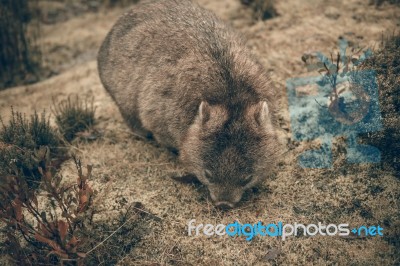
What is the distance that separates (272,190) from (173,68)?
1.53 m

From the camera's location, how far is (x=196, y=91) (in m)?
3.80

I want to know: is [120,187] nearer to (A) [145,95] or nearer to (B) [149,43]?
(A) [145,95]

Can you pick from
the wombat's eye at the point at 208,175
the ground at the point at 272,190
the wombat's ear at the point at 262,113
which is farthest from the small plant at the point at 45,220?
the wombat's ear at the point at 262,113

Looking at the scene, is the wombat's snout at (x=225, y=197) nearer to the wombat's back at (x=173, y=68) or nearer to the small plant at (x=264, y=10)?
the wombat's back at (x=173, y=68)

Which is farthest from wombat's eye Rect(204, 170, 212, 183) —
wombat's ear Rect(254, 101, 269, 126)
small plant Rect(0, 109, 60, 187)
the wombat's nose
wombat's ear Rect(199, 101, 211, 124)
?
small plant Rect(0, 109, 60, 187)

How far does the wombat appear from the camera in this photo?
3.52 m

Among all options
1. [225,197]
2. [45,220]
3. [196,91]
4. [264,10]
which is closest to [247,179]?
[225,197]

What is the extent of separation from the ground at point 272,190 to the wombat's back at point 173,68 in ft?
1.46

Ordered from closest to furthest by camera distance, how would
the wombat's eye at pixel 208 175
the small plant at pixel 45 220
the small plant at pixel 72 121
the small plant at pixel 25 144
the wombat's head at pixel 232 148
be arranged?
the small plant at pixel 45 220, the wombat's head at pixel 232 148, the wombat's eye at pixel 208 175, the small plant at pixel 25 144, the small plant at pixel 72 121

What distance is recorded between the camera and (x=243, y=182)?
11.8 feet

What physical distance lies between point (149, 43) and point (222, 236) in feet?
7.09

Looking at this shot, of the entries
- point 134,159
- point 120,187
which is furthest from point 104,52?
point 120,187

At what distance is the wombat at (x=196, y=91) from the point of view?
3.52 metres

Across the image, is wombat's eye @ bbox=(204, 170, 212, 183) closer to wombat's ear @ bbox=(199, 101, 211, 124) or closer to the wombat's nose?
the wombat's nose
